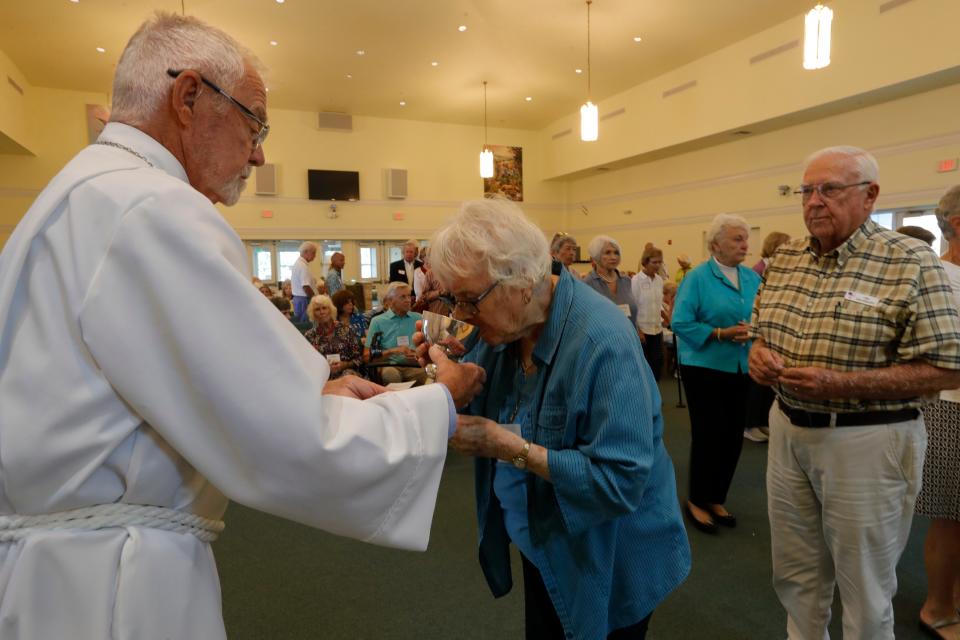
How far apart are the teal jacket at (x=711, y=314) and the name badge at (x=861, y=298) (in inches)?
54.0

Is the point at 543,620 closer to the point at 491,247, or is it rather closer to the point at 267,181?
the point at 491,247

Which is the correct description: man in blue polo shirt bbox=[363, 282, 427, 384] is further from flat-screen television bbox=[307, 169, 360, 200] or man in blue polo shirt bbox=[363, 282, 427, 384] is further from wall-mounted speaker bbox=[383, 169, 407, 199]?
wall-mounted speaker bbox=[383, 169, 407, 199]

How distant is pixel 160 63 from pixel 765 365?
6.32 ft

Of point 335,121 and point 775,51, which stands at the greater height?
point 335,121

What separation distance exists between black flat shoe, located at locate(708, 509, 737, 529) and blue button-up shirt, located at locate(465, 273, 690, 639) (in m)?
2.03

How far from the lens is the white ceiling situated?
7785 mm

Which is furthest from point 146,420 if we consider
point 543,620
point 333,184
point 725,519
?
point 333,184

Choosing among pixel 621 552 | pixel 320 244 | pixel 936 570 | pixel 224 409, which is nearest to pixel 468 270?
pixel 224 409

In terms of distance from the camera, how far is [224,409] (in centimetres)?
73

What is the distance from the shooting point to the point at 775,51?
877 centimetres

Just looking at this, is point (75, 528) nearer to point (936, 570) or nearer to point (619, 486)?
point (619, 486)

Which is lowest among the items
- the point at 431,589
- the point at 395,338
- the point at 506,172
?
the point at 431,589

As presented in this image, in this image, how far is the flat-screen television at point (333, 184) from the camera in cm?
1316

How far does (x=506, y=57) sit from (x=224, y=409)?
403 inches
